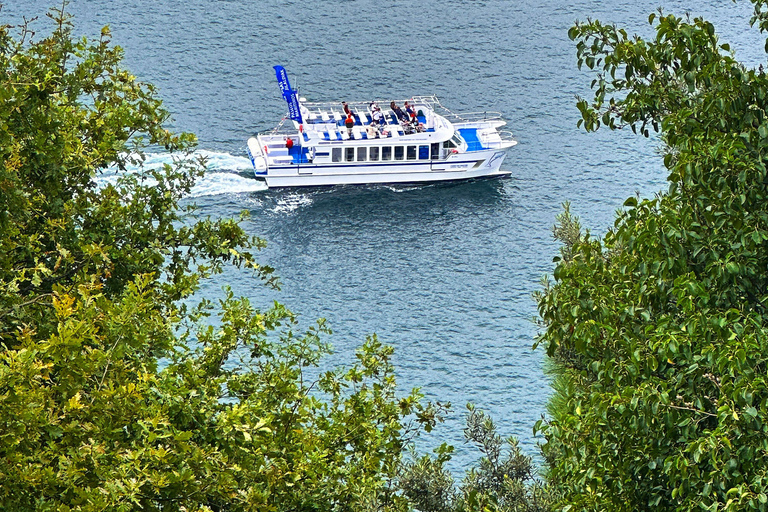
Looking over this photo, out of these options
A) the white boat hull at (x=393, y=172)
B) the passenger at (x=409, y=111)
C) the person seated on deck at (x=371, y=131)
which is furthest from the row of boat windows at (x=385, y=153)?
the passenger at (x=409, y=111)

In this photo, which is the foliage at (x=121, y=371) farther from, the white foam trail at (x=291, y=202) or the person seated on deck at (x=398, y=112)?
the person seated on deck at (x=398, y=112)

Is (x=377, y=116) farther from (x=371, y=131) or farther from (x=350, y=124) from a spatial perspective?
(x=350, y=124)

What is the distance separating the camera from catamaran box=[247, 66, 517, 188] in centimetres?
7719

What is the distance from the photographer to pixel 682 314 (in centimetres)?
2088

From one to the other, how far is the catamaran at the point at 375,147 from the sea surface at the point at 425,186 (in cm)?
101

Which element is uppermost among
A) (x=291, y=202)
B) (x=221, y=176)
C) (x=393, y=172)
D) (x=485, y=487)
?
(x=485, y=487)

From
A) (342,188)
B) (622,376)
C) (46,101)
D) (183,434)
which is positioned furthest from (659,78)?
(342,188)

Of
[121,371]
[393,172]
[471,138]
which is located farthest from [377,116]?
[121,371]

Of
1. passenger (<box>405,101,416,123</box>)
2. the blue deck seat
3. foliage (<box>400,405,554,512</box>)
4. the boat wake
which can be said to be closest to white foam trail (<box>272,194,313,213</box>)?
the boat wake

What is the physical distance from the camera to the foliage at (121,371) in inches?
722

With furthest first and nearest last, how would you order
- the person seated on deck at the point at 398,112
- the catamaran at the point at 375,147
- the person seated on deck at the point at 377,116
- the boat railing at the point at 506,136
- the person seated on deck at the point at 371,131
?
1. the person seated on deck at the point at 398,112
2. the person seated on deck at the point at 377,116
3. the boat railing at the point at 506,136
4. the person seated on deck at the point at 371,131
5. the catamaran at the point at 375,147

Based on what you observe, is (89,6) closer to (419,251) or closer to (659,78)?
(419,251)

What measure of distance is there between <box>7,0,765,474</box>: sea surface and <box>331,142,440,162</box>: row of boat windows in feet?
6.99

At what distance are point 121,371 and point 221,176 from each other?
57306 millimetres
